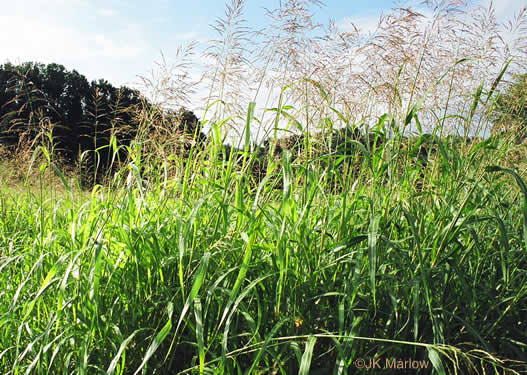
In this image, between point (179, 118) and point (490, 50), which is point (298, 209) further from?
point (490, 50)

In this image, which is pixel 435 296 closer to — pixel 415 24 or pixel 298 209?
pixel 298 209

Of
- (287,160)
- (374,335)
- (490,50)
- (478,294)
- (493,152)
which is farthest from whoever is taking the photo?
(490,50)

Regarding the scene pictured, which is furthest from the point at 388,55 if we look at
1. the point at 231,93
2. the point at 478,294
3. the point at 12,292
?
the point at 12,292

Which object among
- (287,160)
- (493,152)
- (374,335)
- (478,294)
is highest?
(493,152)

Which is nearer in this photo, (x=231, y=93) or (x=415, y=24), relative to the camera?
(x=415, y=24)

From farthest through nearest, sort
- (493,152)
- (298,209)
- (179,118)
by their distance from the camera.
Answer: (179,118) < (493,152) < (298,209)

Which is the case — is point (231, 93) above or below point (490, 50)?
below

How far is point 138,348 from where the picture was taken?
145cm

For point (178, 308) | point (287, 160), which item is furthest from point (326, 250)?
point (178, 308)

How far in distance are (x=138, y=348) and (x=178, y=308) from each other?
21cm

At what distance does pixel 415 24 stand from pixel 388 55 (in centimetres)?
23

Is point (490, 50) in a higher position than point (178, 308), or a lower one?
higher

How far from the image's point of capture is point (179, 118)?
2.53m

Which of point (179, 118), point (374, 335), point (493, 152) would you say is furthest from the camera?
point (179, 118)
